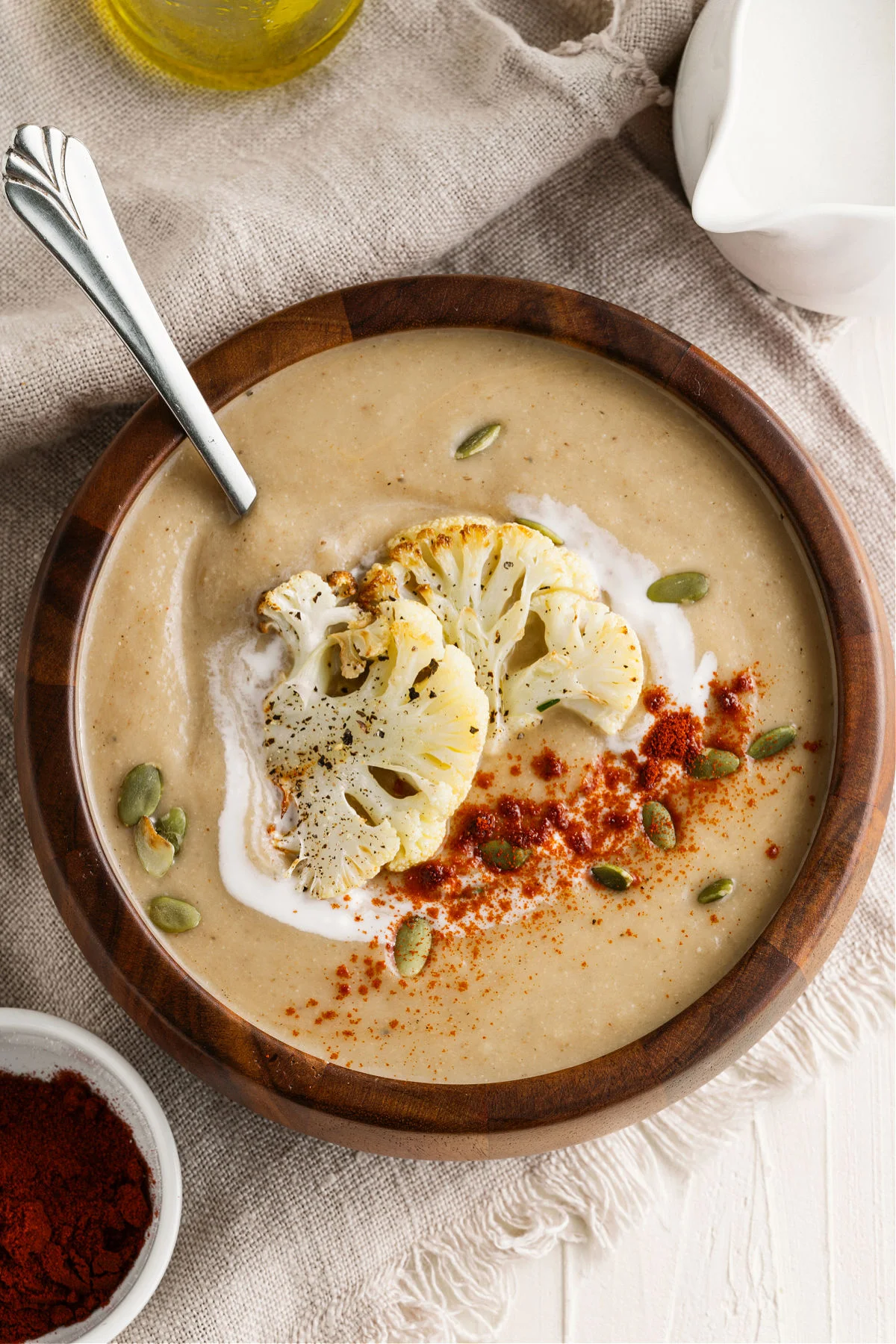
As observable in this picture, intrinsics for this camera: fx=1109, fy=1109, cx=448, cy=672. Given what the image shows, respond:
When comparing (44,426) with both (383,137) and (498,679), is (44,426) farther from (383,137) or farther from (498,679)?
(498,679)

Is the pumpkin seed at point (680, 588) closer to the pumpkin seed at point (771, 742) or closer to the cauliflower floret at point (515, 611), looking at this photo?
the cauliflower floret at point (515, 611)

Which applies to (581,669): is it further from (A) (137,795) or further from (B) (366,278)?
(B) (366,278)

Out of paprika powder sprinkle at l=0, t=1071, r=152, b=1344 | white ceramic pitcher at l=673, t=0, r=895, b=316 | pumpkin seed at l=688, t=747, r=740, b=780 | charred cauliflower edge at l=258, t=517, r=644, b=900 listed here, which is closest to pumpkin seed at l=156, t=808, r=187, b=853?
charred cauliflower edge at l=258, t=517, r=644, b=900

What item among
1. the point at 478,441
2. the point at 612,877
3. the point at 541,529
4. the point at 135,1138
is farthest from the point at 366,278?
the point at 135,1138

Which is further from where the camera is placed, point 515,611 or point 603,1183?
point 603,1183

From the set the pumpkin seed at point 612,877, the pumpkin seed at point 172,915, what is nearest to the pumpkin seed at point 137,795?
the pumpkin seed at point 172,915
